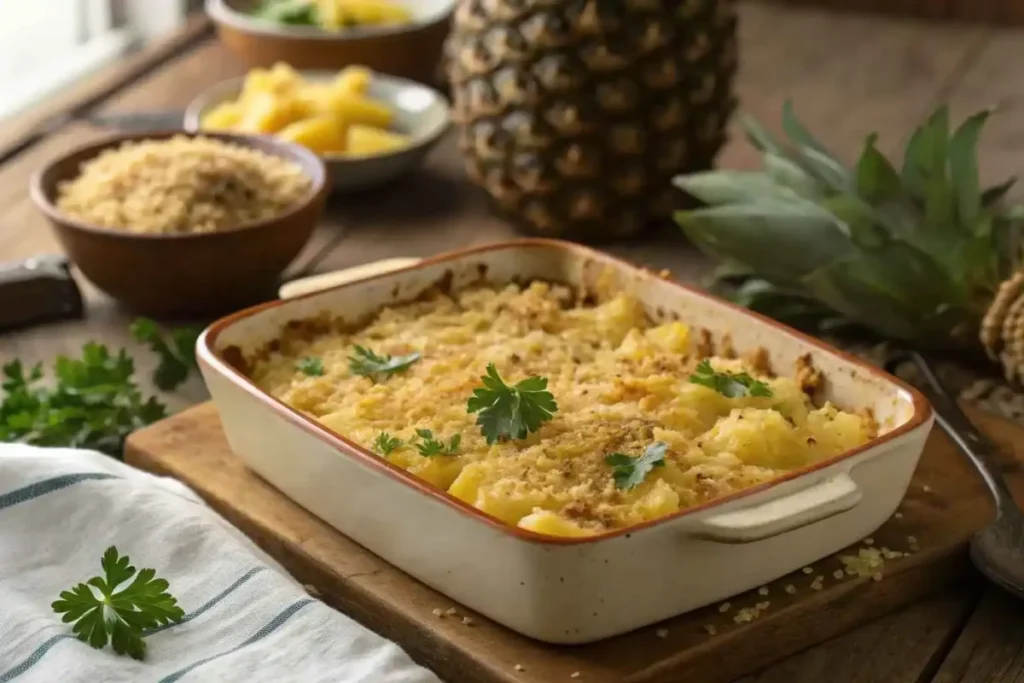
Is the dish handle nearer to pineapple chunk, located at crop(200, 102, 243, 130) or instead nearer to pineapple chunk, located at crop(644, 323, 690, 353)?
pineapple chunk, located at crop(644, 323, 690, 353)

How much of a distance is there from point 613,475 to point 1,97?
1550 mm

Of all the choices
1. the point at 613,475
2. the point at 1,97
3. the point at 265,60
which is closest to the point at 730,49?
the point at 265,60

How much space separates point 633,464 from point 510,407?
0.33 feet

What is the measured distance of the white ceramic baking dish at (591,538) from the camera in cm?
86

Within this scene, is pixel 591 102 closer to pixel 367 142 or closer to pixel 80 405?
pixel 367 142

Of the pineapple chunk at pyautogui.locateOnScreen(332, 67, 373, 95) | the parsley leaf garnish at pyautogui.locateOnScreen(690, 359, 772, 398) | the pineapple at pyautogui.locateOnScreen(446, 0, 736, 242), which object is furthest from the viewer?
the pineapple chunk at pyautogui.locateOnScreen(332, 67, 373, 95)

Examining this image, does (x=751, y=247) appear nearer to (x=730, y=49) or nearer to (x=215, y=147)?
(x=730, y=49)

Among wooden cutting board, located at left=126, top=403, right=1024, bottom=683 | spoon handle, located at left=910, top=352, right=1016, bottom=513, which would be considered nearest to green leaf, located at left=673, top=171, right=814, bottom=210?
spoon handle, located at left=910, top=352, right=1016, bottom=513

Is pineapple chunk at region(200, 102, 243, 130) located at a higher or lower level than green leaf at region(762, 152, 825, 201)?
lower

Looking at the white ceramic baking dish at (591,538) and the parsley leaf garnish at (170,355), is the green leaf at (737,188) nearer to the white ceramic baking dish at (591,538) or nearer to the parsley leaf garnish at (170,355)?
the white ceramic baking dish at (591,538)

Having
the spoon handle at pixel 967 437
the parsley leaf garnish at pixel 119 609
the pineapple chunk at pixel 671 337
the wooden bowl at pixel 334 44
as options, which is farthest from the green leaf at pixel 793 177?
the parsley leaf garnish at pixel 119 609

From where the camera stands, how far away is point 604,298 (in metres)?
1.26

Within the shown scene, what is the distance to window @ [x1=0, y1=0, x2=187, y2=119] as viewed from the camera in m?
2.18

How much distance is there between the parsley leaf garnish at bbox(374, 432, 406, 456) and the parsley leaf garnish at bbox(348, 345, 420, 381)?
135mm
